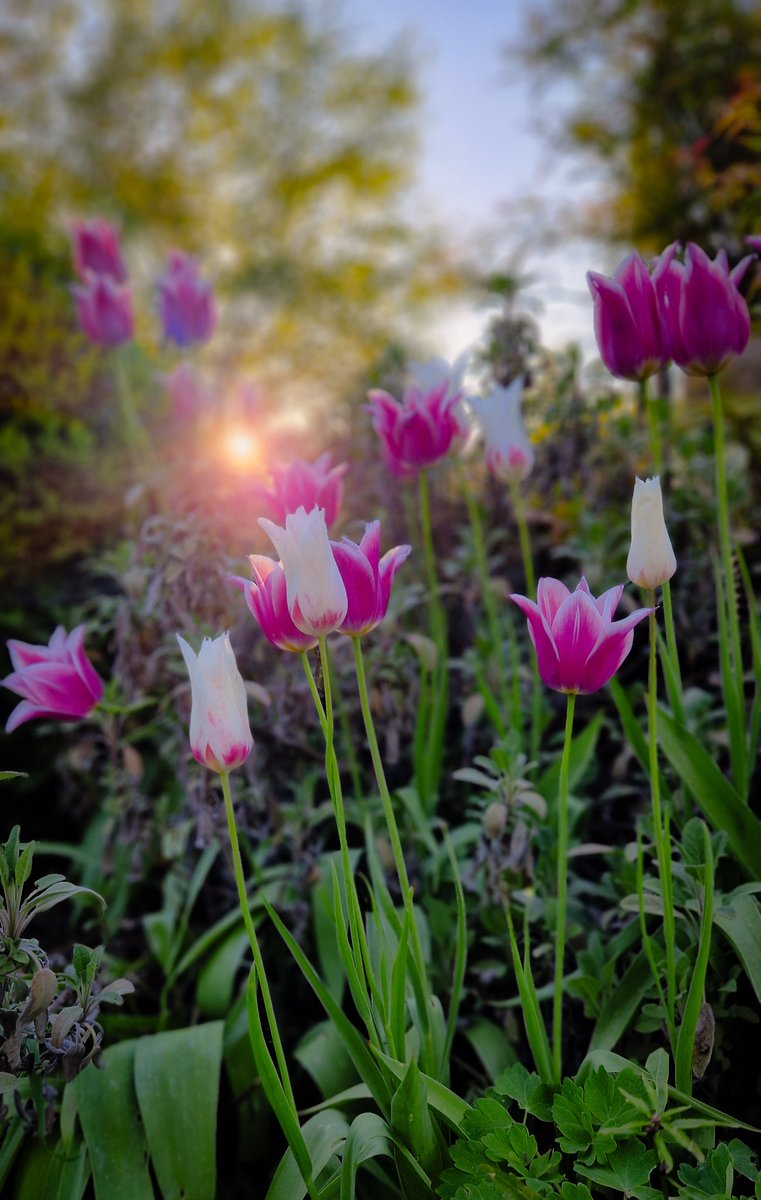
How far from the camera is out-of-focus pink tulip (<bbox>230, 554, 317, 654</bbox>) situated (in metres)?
1.03

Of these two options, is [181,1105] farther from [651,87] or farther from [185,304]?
[651,87]

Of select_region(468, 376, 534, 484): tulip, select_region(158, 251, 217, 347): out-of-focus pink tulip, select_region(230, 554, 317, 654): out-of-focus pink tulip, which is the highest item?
select_region(158, 251, 217, 347): out-of-focus pink tulip

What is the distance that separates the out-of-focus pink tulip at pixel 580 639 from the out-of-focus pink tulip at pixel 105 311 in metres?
2.27

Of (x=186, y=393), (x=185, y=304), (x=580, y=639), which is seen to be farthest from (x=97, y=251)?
(x=580, y=639)

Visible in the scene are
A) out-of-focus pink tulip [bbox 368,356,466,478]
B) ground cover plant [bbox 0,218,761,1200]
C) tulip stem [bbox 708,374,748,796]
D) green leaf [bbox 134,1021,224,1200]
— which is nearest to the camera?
ground cover plant [bbox 0,218,761,1200]

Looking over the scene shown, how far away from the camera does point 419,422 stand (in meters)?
1.58

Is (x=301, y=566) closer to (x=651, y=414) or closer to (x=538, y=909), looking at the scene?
(x=651, y=414)

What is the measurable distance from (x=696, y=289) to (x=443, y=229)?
14132 millimetres

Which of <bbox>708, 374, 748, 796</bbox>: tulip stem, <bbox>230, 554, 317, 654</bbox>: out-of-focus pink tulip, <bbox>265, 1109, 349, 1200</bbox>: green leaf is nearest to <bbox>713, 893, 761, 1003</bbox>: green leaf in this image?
<bbox>708, 374, 748, 796</bbox>: tulip stem

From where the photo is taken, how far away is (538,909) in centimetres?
160

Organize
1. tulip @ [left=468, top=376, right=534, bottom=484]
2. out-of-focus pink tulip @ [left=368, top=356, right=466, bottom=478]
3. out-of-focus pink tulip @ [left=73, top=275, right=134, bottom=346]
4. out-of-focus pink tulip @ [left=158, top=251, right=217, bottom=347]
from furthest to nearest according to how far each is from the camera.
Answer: out-of-focus pink tulip @ [left=158, top=251, right=217, bottom=347] < out-of-focus pink tulip @ [left=73, top=275, right=134, bottom=346] < tulip @ [left=468, top=376, right=534, bottom=484] < out-of-focus pink tulip @ [left=368, top=356, right=466, bottom=478]

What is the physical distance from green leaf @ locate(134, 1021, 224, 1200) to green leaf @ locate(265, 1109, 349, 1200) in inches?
7.1

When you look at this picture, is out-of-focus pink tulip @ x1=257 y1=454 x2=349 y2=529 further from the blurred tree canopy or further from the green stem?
the blurred tree canopy

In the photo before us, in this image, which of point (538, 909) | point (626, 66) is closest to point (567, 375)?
point (538, 909)
